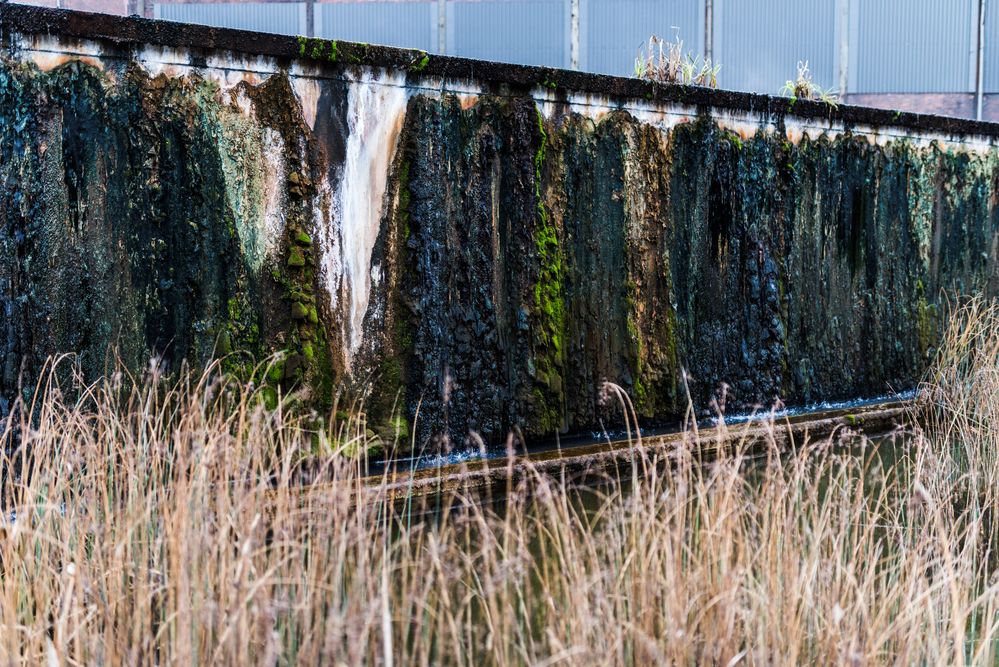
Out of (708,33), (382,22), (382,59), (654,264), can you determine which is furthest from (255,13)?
(382,59)

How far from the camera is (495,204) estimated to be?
4539 millimetres

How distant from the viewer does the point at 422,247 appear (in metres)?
4.27

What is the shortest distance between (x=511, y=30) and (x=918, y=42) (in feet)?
24.5

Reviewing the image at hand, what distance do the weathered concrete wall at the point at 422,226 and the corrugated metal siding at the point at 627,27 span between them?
12551 millimetres

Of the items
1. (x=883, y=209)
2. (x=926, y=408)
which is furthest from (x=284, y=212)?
(x=883, y=209)

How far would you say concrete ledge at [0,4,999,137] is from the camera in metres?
3.47

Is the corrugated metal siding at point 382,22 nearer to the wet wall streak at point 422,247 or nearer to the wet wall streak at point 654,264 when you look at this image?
the wet wall streak at point 654,264

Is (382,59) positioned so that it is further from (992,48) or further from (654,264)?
(992,48)

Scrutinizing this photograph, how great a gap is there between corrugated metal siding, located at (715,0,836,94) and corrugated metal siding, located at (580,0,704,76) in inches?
23.6

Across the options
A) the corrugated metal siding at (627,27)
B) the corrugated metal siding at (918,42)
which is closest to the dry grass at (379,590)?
the corrugated metal siding at (627,27)

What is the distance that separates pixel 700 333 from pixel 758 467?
2.59ft

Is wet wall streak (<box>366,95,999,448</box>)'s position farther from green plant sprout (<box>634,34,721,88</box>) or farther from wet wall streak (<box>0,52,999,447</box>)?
green plant sprout (<box>634,34,721,88</box>)

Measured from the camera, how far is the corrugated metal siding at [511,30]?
18.5m

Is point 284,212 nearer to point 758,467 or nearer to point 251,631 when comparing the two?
point 251,631
